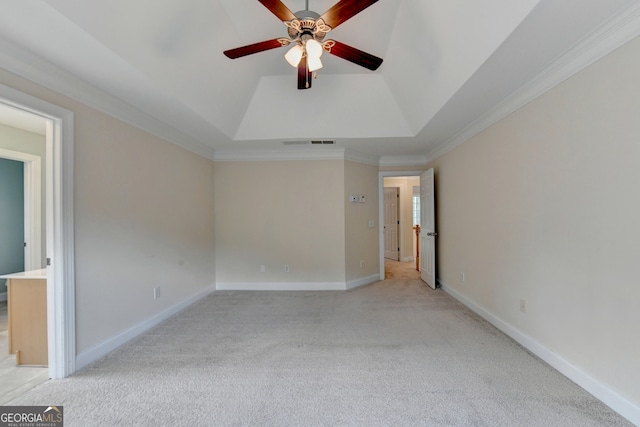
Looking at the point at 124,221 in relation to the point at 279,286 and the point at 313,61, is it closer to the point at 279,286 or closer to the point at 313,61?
the point at 313,61

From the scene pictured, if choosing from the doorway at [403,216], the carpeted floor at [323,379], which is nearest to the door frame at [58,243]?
the carpeted floor at [323,379]

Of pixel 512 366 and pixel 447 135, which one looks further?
pixel 447 135

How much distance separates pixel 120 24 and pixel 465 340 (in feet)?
12.4

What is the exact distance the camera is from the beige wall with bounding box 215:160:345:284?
4582 mm

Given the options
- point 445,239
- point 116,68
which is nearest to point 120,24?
point 116,68

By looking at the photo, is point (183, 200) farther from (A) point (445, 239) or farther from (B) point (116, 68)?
(A) point (445, 239)

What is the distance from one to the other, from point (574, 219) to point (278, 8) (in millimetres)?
2525

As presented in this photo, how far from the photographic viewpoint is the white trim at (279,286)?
4570mm

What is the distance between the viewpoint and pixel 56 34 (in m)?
1.67

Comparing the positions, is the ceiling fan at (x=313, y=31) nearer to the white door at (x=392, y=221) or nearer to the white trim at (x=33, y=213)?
the white trim at (x=33, y=213)

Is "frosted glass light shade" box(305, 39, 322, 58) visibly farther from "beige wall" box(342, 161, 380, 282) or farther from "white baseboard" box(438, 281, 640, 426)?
"white baseboard" box(438, 281, 640, 426)

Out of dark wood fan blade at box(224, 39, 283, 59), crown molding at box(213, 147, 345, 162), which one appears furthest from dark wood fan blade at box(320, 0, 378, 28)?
crown molding at box(213, 147, 345, 162)

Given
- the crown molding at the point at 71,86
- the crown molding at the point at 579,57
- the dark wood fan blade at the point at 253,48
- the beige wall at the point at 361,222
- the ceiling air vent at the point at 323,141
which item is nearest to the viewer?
the crown molding at the point at 579,57

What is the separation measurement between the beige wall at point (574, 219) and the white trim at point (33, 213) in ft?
18.7
